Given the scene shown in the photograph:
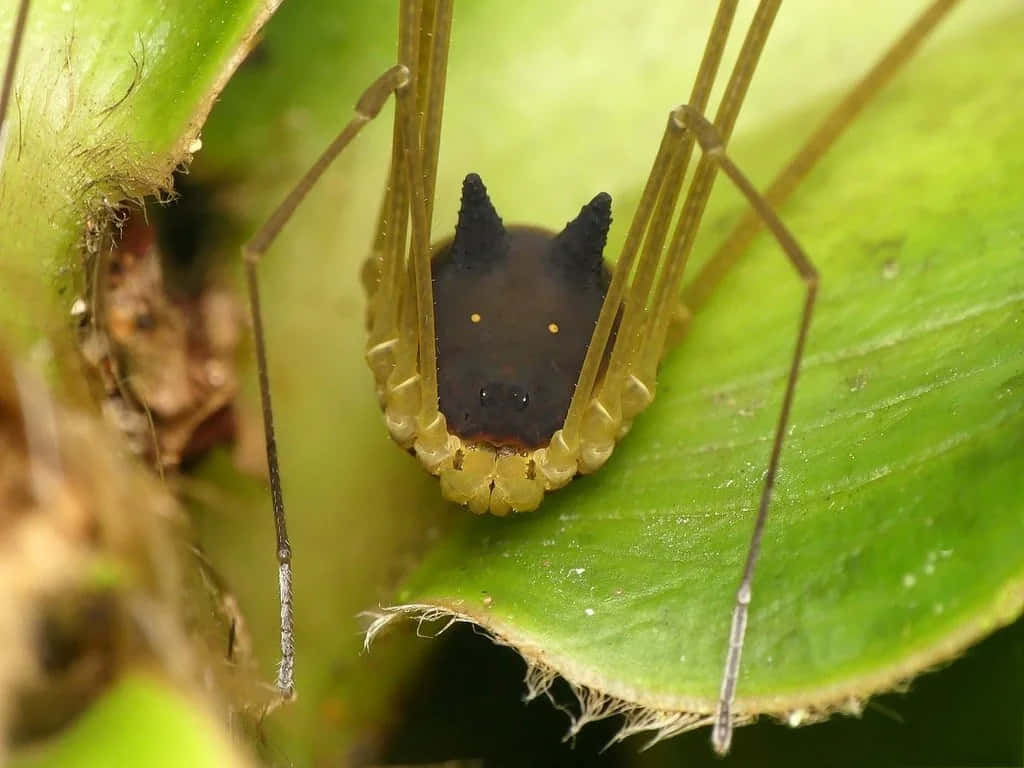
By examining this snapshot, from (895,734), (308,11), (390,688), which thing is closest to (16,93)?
(308,11)

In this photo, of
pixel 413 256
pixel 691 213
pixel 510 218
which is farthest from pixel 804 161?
pixel 413 256

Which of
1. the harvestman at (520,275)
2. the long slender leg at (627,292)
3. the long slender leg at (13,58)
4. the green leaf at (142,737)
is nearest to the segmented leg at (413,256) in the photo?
the harvestman at (520,275)

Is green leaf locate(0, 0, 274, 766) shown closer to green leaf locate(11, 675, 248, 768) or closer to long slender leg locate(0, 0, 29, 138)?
long slender leg locate(0, 0, 29, 138)

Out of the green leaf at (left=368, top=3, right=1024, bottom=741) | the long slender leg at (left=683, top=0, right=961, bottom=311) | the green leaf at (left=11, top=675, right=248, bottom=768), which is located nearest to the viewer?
the green leaf at (left=11, top=675, right=248, bottom=768)

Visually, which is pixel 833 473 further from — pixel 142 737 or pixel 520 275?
pixel 142 737

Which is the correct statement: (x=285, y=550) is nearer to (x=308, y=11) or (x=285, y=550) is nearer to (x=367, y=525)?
(x=367, y=525)

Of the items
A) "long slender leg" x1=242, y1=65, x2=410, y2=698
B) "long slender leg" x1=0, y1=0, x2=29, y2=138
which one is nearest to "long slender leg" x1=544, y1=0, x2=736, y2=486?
"long slender leg" x1=242, y1=65, x2=410, y2=698

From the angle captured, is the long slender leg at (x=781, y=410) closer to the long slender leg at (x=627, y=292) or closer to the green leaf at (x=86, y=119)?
the long slender leg at (x=627, y=292)
